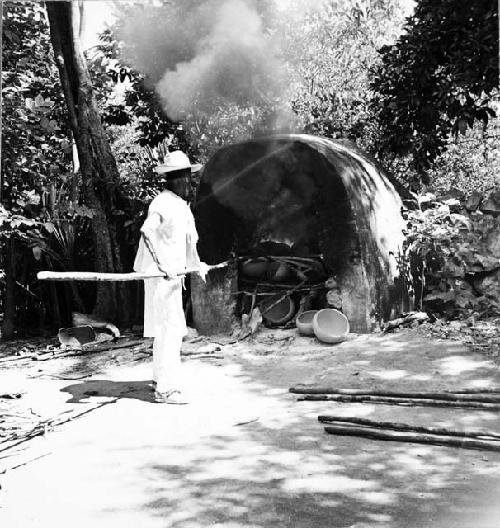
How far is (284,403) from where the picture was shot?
15.4 feet

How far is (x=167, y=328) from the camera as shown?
496 cm

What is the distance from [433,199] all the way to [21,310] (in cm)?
557

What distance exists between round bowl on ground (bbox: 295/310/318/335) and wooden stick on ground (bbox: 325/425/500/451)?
Answer: 9.68 ft

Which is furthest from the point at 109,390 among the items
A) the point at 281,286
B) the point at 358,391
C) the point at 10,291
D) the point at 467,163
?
the point at 467,163

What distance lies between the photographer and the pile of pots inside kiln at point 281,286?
293 inches

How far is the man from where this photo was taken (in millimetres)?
4910

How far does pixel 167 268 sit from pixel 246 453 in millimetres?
1733

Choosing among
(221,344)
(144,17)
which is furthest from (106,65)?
(221,344)

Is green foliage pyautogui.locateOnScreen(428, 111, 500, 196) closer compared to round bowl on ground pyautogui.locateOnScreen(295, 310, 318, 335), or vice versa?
round bowl on ground pyautogui.locateOnScreen(295, 310, 318, 335)

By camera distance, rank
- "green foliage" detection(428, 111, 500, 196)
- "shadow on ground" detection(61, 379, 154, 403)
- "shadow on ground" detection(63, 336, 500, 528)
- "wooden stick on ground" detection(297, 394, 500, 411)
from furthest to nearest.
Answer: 1. "green foliage" detection(428, 111, 500, 196)
2. "shadow on ground" detection(61, 379, 154, 403)
3. "wooden stick on ground" detection(297, 394, 500, 411)
4. "shadow on ground" detection(63, 336, 500, 528)

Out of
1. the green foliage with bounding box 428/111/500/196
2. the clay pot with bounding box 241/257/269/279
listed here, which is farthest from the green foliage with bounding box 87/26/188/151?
the green foliage with bounding box 428/111/500/196

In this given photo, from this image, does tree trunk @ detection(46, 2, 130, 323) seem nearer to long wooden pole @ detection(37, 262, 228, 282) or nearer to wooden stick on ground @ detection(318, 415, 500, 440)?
long wooden pole @ detection(37, 262, 228, 282)

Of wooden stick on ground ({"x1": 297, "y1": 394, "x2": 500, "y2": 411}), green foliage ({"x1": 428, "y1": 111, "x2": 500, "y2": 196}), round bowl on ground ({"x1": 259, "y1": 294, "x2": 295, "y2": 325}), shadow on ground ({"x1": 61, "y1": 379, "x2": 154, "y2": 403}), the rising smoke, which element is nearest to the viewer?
wooden stick on ground ({"x1": 297, "y1": 394, "x2": 500, "y2": 411})

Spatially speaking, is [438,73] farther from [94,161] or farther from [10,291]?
[10,291]
